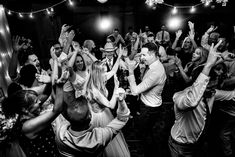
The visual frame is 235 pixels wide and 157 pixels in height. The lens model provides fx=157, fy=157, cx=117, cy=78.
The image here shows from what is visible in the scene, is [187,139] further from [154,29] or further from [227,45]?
[154,29]

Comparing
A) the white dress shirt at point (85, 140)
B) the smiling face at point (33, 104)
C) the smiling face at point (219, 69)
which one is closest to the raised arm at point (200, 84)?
the smiling face at point (219, 69)

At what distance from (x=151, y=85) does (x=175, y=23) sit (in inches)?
324

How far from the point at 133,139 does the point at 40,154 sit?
68.1 inches

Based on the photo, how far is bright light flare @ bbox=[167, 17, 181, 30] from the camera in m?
9.20

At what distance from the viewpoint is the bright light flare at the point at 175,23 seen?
9.20 metres

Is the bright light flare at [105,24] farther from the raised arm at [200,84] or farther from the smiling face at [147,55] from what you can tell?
the raised arm at [200,84]

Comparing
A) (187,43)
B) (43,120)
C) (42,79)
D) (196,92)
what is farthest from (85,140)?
(187,43)

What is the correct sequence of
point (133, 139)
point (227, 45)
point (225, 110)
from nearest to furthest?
point (225, 110) < point (133, 139) < point (227, 45)

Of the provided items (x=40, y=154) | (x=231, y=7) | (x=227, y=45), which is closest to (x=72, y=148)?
(x=40, y=154)

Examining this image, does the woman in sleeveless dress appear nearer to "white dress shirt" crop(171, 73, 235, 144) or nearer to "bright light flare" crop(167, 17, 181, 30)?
"white dress shirt" crop(171, 73, 235, 144)

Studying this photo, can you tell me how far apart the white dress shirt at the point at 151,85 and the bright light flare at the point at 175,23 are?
25.3 feet

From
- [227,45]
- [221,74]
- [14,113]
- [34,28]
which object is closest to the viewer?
[14,113]

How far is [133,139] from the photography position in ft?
9.87

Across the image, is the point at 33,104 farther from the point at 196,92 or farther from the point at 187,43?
the point at 187,43
